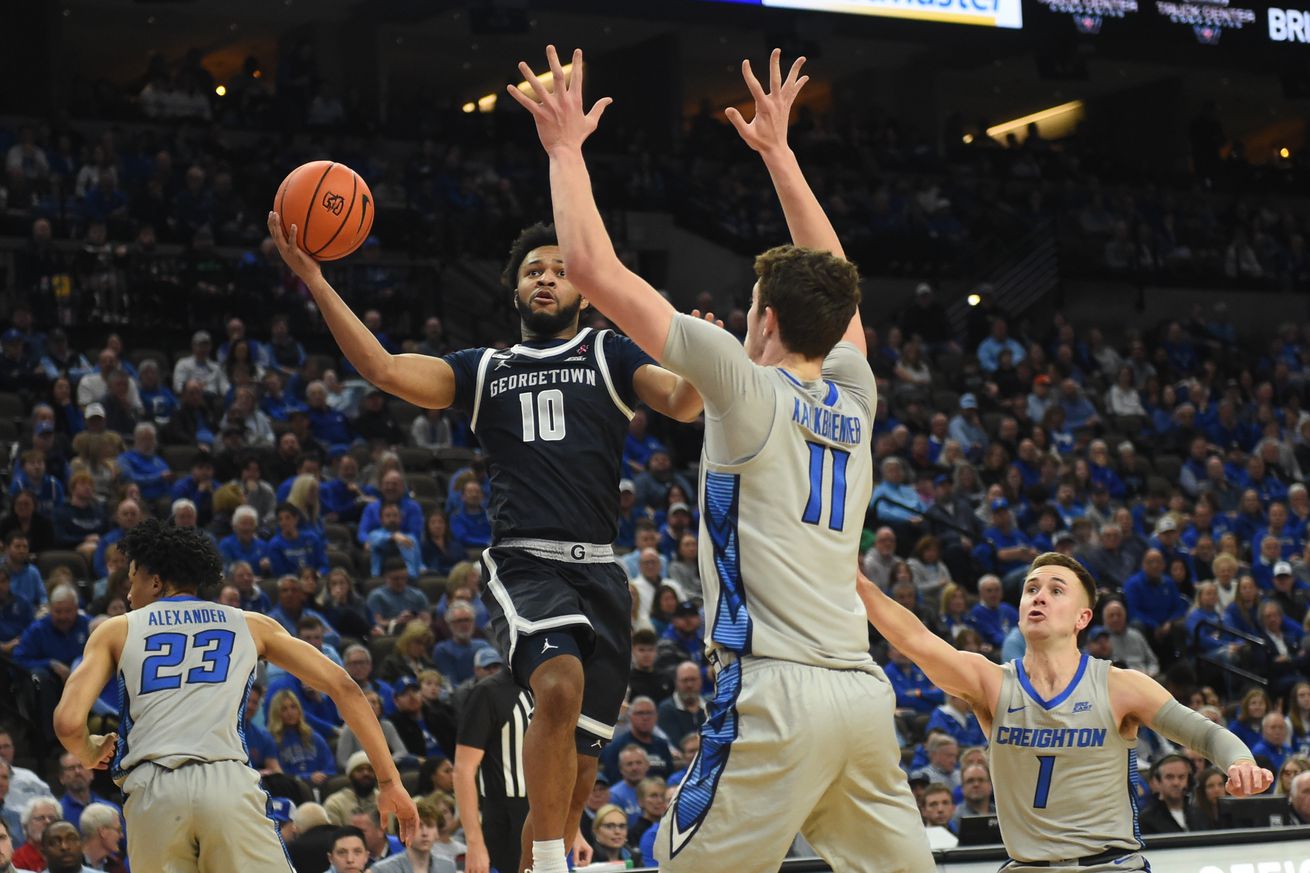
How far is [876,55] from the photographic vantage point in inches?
1111

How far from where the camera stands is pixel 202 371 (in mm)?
16109

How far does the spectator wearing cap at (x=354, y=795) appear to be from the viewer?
9.79 m

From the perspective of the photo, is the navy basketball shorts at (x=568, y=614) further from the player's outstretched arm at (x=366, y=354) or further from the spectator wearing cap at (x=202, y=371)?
the spectator wearing cap at (x=202, y=371)

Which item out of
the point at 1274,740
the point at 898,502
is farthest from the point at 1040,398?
the point at 1274,740

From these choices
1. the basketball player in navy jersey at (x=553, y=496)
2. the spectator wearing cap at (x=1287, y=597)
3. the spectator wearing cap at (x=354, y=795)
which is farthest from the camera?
the spectator wearing cap at (x=1287, y=597)

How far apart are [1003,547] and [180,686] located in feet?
39.6

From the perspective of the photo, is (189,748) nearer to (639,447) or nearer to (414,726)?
(414,726)

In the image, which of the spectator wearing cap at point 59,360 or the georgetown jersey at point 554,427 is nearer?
the georgetown jersey at point 554,427

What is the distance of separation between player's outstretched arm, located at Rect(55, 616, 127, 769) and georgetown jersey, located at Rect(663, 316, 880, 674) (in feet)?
7.93

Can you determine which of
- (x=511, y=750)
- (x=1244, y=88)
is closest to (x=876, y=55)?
(x=1244, y=88)

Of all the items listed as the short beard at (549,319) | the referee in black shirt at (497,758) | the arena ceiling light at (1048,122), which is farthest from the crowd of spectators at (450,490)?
the arena ceiling light at (1048,122)

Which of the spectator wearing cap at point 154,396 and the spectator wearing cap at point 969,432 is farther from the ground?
the spectator wearing cap at point 154,396

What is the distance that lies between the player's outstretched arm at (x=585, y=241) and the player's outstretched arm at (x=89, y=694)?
8.26 feet

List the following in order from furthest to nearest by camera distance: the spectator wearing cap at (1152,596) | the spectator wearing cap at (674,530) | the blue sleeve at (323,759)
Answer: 1. the spectator wearing cap at (1152,596)
2. the spectator wearing cap at (674,530)
3. the blue sleeve at (323,759)
